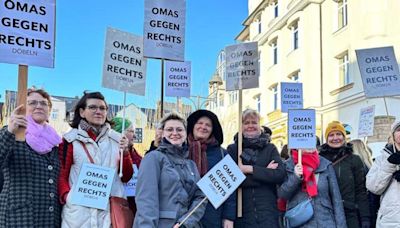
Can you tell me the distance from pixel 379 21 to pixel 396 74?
1222cm

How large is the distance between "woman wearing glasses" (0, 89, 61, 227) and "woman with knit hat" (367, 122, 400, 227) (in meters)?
2.86

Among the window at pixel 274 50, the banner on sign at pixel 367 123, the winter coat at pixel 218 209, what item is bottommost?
the winter coat at pixel 218 209

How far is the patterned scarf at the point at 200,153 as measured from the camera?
13.4 ft

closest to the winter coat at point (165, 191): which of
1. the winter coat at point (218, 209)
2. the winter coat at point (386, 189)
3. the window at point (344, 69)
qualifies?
the winter coat at point (218, 209)

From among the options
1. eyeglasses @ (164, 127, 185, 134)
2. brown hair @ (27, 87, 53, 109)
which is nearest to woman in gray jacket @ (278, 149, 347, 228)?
eyeglasses @ (164, 127, 185, 134)

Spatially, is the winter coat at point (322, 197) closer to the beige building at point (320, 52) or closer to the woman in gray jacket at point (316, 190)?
the woman in gray jacket at point (316, 190)

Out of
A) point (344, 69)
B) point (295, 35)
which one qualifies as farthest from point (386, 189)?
point (295, 35)

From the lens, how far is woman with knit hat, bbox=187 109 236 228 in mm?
4035

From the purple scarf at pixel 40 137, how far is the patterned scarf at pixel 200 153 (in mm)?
1143

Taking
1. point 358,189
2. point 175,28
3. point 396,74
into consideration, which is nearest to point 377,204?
point 358,189

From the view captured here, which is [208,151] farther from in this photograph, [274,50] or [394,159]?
[274,50]

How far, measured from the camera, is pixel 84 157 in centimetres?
377

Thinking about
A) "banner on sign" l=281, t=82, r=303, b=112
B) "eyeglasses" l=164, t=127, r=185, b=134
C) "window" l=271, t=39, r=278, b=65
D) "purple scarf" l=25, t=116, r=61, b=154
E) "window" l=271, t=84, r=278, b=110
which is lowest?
"purple scarf" l=25, t=116, r=61, b=154

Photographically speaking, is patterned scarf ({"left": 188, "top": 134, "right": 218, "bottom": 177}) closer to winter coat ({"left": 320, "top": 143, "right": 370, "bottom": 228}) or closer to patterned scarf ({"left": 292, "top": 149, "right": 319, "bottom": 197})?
patterned scarf ({"left": 292, "top": 149, "right": 319, "bottom": 197})
